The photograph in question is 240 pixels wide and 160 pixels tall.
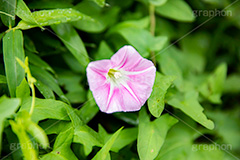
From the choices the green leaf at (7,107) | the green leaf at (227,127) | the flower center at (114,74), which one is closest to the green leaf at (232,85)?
the green leaf at (227,127)

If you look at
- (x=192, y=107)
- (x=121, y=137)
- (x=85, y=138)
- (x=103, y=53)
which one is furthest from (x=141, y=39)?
(x=85, y=138)

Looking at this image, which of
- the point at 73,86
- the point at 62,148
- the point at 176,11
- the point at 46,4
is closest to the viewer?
the point at 62,148

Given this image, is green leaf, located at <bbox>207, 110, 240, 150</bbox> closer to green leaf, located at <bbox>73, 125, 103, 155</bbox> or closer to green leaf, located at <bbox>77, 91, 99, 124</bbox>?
green leaf, located at <bbox>77, 91, 99, 124</bbox>

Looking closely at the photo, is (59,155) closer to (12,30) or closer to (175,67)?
(12,30)

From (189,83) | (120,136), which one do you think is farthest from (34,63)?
(189,83)

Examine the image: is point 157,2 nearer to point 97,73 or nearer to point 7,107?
point 97,73

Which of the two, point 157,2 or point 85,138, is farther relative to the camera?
point 157,2
